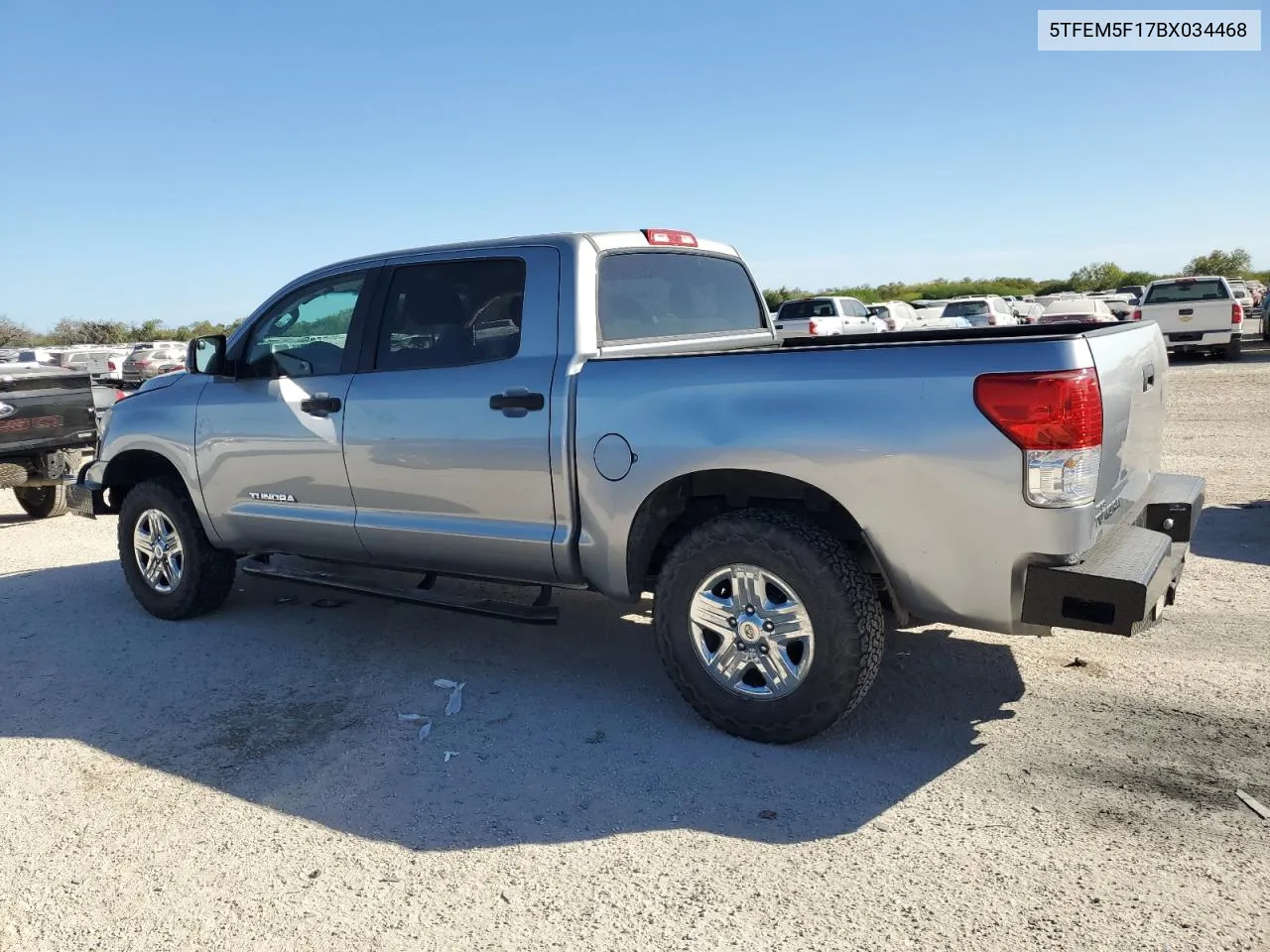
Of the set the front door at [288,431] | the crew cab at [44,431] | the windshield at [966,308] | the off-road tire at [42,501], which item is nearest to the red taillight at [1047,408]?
the front door at [288,431]

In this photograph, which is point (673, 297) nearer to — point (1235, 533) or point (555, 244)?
point (555, 244)

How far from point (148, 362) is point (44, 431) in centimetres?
2382

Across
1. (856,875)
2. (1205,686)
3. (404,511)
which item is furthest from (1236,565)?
(404,511)

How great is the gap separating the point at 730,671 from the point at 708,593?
1.02 feet

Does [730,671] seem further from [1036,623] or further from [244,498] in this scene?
[244,498]

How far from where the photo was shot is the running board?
14.7 feet

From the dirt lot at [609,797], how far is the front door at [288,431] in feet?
2.12

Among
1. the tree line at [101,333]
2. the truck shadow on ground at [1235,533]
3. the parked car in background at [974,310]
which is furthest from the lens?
the tree line at [101,333]

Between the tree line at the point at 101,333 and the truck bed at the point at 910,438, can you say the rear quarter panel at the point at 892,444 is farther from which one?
the tree line at the point at 101,333

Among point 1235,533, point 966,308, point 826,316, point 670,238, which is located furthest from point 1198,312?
point 670,238

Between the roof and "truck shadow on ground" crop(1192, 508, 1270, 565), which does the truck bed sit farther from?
"truck shadow on ground" crop(1192, 508, 1270, 565)

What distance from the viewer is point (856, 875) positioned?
3049mm

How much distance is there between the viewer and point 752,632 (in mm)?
3904

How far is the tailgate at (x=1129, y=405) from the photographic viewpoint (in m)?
3.44
